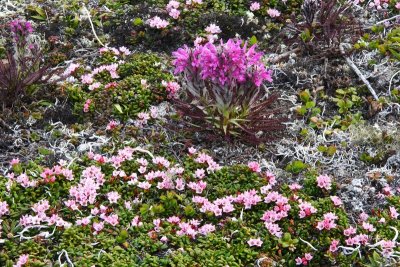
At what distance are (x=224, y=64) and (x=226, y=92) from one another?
0.25m

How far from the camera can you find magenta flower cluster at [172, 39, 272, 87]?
4562mm

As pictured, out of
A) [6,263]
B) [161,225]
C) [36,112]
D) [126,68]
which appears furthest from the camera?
[126,68]

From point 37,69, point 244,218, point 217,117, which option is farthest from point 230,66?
point 37,69

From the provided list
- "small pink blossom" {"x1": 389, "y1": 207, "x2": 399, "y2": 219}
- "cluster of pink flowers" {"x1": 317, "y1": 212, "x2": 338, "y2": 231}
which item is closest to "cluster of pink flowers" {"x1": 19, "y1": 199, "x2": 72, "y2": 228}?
"cluster of pink flowers" {"x1": 317, "y1": 212, "x2": 338, "y2": 231}

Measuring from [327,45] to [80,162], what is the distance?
2.62 metres

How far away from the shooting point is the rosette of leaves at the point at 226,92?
15.1ft

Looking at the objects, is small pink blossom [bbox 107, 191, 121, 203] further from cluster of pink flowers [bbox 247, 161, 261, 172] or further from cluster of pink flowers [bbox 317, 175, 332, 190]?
cluster of pink flowers [bbox 317, 175, 332, 190]

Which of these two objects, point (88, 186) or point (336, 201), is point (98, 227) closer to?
point (88, 186)

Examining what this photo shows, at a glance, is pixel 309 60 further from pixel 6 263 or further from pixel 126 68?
pixel 6 263

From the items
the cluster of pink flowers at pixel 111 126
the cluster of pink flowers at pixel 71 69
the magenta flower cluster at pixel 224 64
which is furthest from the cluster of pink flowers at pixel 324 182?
the cluster of pink flowers at pixel 71 69

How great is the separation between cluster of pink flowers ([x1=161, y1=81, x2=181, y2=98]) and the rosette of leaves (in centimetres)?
35

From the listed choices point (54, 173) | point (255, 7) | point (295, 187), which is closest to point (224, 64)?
point (295, 187)

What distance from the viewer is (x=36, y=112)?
17.0ft

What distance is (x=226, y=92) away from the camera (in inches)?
185
